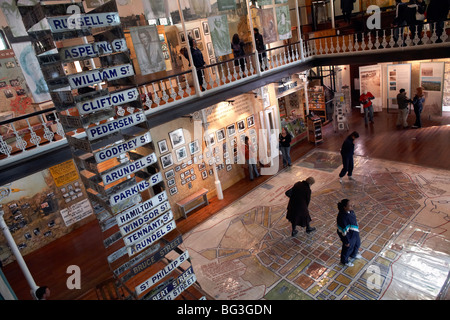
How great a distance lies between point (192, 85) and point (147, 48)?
3.38 metres

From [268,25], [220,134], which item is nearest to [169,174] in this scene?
[220,134]

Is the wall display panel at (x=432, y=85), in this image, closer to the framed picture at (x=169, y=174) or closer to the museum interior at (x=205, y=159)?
the museum interior at (x=205, y=159)

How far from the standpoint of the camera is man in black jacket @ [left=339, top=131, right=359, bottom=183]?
8.62 meters

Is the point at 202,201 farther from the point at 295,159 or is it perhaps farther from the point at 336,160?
the point at 336,160

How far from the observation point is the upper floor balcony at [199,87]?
221 inches

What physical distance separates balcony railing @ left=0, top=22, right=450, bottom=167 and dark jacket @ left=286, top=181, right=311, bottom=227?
136 inches

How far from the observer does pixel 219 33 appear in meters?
8.31

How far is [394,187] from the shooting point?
27.6ft

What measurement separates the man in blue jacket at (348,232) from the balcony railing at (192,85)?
14.8 feet

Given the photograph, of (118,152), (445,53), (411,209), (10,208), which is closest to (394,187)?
(411,209)

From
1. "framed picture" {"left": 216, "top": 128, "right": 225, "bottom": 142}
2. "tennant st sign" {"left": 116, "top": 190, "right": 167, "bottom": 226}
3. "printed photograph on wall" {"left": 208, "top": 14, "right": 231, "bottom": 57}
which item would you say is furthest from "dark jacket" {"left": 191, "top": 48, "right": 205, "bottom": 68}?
"tennant st sign" {"left": 116, "top": 190, "right": 167, "bottom": 226}

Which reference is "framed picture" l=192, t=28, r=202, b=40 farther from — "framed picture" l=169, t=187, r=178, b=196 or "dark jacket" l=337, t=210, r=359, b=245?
"dark jacket" l=337, t=210, r=359, b=245

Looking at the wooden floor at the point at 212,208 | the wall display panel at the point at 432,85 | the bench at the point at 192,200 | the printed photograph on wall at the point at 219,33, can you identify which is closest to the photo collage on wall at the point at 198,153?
the bench at the point at 192,200

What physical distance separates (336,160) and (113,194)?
854 cm
